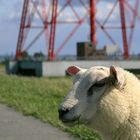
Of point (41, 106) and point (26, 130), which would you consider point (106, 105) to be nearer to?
point (26, 130)

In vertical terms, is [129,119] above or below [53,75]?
above

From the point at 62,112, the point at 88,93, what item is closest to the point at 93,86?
the point at 88,93

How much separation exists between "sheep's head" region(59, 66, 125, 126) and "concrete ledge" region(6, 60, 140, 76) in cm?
4967

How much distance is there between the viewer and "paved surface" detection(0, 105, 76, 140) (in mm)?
11484

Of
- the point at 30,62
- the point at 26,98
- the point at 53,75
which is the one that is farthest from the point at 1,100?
the point at 30,62

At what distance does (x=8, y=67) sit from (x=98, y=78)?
6136 cm

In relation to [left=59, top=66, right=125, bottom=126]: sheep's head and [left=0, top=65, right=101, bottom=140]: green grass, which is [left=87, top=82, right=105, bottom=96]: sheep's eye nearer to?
[left=59, top=66, right=125, bottom=126]: sheep's head

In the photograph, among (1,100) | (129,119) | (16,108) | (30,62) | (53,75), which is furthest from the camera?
(30,62)

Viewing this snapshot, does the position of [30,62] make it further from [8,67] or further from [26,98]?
[26,98]

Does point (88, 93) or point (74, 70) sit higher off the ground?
point (74, 70)

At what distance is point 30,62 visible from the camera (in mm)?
63281

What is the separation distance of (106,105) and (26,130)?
6809 mm

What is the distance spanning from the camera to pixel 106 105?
18.7 feet

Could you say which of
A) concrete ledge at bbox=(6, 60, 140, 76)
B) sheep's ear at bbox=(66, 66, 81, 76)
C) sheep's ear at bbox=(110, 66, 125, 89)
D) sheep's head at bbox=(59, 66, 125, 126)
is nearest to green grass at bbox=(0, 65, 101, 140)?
sheep's ear at bbox=(66, 66, 81, 76)
